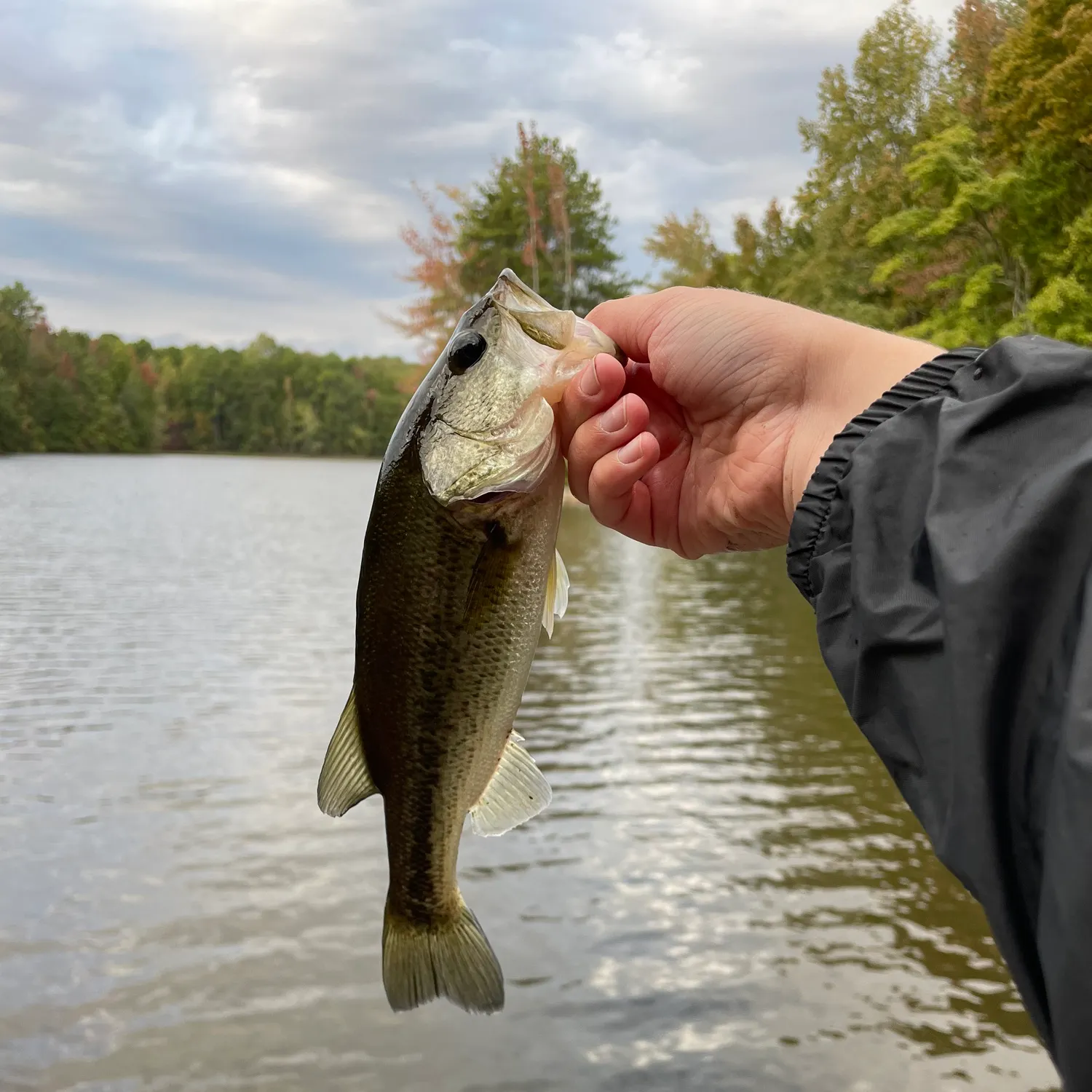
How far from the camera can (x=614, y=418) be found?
2.55m

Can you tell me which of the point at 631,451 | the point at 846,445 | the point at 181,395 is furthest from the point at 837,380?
the point at 181,395

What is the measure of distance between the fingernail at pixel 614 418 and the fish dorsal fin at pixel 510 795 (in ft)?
2.59

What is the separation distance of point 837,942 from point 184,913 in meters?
4.11

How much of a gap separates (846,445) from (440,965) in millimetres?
1566

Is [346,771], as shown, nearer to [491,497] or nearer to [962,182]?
[491,497]

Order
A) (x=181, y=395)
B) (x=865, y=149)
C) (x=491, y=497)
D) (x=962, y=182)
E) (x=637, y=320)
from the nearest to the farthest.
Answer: (x=491, y=497)
(x=637, y=320)
(x=962, y=182)
(x=865, y=149)
(x=181, y=395)

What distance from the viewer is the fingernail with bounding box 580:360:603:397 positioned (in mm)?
2467

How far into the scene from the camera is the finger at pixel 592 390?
2455mm

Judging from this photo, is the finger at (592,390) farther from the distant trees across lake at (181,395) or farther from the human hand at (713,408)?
the distant trees across lake at (181,395)

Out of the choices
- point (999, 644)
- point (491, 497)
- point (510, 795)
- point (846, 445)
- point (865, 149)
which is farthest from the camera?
point (865, 149)

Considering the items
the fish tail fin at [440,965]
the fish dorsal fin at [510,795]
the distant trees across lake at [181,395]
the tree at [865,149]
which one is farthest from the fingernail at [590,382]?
the distant trees across lake at [181,395]

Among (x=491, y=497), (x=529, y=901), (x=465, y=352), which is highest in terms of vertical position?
(x=465, y=352)

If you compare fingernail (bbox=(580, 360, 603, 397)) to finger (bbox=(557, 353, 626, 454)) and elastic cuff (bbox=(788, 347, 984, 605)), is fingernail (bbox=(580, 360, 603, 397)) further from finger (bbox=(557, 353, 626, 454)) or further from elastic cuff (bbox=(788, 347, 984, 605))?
elastic cuff (bbox=(788, 347, 984, 605))

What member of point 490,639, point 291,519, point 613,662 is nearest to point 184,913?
point 490,639
